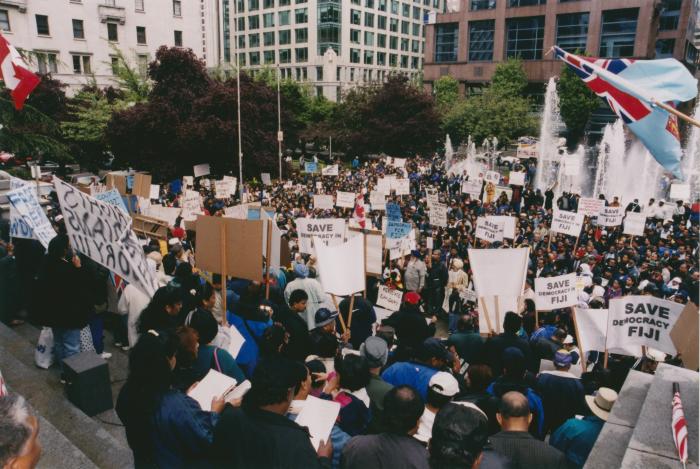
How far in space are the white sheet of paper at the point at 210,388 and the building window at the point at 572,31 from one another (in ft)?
199

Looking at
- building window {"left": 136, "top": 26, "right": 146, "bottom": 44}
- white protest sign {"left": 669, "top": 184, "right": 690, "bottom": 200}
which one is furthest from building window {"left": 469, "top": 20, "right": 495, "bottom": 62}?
white protest sign {"left": 669, "top": 184, "right": 690, "bottom": 200}

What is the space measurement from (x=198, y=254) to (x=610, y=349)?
5066 millimetres

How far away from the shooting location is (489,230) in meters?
11.5

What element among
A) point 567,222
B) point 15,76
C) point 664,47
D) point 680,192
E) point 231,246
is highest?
point 664,47

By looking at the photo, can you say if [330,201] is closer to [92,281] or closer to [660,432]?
[92,281]

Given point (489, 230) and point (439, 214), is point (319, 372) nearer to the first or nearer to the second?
point (489, 230)

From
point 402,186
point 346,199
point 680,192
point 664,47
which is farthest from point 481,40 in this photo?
point 346,199

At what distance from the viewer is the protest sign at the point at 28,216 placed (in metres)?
7.56

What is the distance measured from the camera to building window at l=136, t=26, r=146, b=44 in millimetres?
49125

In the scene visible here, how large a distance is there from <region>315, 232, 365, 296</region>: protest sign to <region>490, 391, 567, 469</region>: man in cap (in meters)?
4.14

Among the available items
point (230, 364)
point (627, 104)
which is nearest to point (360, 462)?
point (230, 364)

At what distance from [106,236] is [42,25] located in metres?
47.6

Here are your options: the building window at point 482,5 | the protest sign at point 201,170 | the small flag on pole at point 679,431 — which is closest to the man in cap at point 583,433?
the small flag on pole at point 679,431

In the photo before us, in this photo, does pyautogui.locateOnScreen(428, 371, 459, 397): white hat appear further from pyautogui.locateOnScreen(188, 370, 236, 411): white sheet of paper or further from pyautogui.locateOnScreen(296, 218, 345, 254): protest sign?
pyautogui.locateOnScreen(296, 218, 345, 254): protest sign
